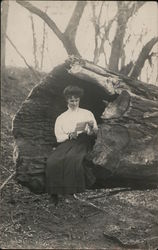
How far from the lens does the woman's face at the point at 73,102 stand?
14.3ft

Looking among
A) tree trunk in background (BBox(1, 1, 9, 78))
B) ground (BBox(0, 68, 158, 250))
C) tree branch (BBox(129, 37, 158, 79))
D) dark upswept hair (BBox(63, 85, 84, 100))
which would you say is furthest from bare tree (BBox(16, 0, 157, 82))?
ground (BBox(0, 68, 158, 250))

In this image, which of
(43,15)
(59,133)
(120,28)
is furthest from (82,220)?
(43,15)

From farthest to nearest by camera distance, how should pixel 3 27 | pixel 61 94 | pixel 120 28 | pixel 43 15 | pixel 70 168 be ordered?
pixel 3 27 < pixel 43 15 < pixel 120 28 < pixel 61 94 < pixel 70 168

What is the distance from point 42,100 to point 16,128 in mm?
392

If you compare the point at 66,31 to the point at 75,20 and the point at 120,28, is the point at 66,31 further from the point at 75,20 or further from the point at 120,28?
the point at 120,28

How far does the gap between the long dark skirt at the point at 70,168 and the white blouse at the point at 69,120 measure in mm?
117

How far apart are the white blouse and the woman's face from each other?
1.6 inches

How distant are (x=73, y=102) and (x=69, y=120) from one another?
0.18 m

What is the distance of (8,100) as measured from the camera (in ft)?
23.9

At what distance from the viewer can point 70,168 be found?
4141mm

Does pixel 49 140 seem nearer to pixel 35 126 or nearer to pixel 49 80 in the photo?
pixel 35 126

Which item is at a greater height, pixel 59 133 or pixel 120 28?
pixel 120 28

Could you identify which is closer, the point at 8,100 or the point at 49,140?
the point at 49,140

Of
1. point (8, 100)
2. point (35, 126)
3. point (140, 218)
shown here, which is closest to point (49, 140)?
point (35, 126)
